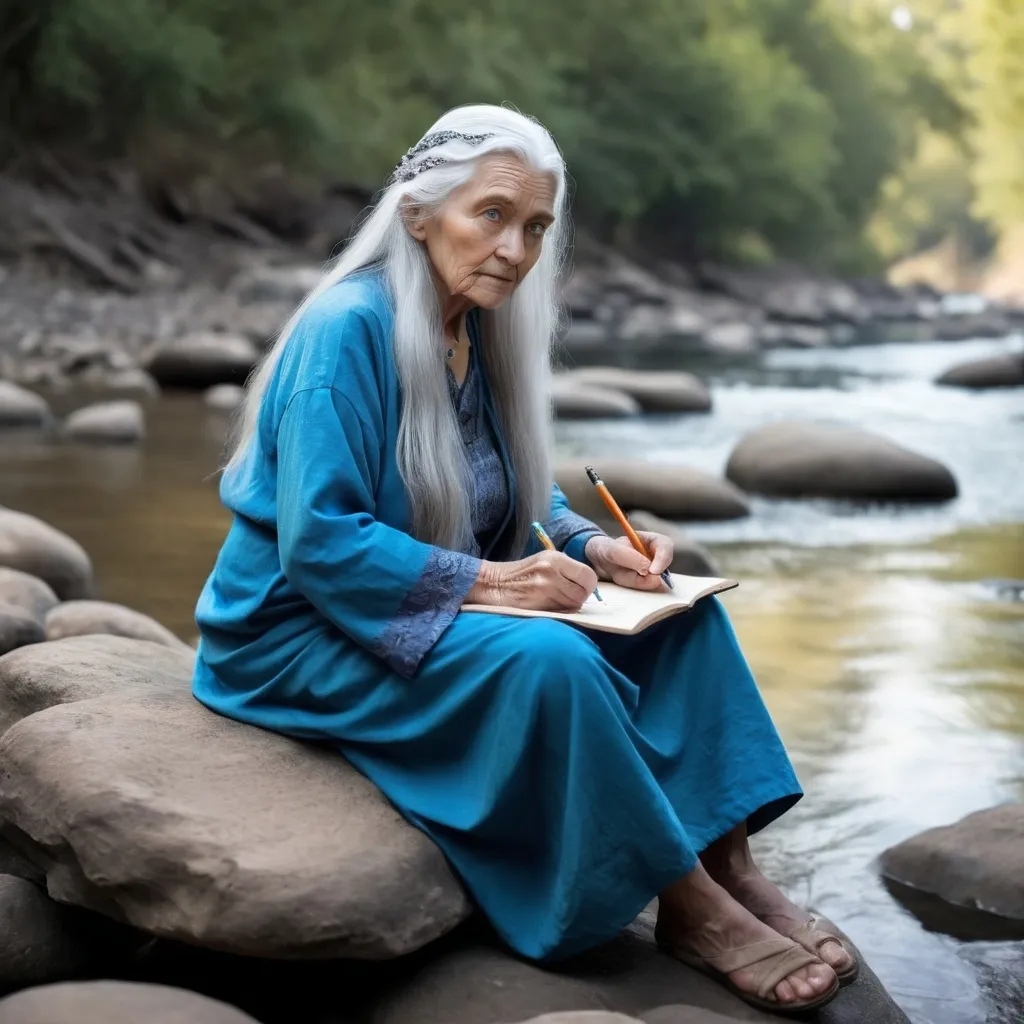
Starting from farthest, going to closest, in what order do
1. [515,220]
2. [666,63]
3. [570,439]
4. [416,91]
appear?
[666,63], [416,91], [570,439], [515,220]

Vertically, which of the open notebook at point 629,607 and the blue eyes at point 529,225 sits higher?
the blue eyes at point 529,225

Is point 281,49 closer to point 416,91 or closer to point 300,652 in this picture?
point 416,91

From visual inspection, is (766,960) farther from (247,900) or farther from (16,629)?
(16,629)

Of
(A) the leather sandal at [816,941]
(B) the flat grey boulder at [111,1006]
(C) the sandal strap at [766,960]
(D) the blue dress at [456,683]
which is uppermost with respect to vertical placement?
(D) the blue dress at [456,683]

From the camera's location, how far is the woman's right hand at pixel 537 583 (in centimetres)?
219

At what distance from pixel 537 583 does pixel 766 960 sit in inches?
24.2

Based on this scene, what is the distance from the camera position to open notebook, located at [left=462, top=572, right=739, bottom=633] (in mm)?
2162

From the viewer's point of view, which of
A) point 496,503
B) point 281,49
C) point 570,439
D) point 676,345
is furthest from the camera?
point 281,49

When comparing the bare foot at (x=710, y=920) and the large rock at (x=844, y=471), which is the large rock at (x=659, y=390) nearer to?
the large rock at (x=844, y=471)

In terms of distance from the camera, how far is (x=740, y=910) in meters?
2.19

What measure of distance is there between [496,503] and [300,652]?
17.2 inches

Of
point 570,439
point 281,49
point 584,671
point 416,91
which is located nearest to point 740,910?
point 584,671

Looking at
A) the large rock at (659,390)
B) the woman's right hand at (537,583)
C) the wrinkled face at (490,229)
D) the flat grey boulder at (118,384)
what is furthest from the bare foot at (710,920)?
the large rock at (659,390)

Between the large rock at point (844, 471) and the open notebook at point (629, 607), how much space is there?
5.41m
